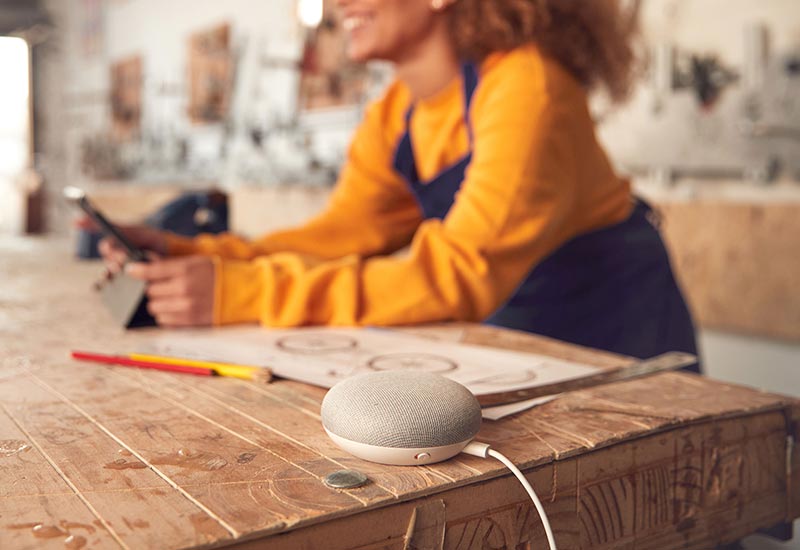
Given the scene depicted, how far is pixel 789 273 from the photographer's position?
5.83 feet

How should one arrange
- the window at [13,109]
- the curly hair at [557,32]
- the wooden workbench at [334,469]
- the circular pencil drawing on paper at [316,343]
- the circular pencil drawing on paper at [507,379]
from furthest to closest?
the window at [13,109], the curly hair at [557,32], the circular pencil drawing on paper at [316,343], the circular pencil drawing on paper at [507,379], the wooden workbench at [334,469]

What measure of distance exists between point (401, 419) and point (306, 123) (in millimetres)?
3242

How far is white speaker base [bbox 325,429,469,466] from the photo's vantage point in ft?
1.54

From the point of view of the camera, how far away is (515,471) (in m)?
0.47

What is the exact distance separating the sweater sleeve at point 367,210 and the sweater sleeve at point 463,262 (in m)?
0.49

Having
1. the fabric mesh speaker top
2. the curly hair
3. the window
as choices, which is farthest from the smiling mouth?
the window

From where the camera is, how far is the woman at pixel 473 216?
1.00 meters

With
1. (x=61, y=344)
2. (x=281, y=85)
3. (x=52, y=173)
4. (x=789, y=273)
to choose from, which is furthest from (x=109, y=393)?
(x=52, y=173)

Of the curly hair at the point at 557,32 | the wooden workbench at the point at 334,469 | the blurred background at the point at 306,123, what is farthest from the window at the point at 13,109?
the wooden workbench at the point at 334,469

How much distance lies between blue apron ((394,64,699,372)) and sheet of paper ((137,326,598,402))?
42 centimetres

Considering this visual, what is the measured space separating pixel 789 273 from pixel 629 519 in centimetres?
145

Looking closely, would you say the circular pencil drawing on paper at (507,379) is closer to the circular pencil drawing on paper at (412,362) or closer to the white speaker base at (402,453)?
the circular pencil drawing on paper at (412,362)

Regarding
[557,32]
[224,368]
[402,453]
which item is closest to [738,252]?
[557,32]

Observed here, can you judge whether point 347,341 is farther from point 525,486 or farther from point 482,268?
point 525,486
